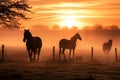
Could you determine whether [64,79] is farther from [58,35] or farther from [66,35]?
[58,35]

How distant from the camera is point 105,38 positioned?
132 metres

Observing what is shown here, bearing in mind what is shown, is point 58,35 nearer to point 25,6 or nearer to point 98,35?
point 98,35

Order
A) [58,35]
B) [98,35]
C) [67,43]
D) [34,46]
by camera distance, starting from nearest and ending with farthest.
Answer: [34,46]
[67,43]
[98,35]
[58,35]

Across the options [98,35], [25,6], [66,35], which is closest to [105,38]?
[98,35]

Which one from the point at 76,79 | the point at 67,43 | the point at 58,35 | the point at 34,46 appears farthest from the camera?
the point at 58,35

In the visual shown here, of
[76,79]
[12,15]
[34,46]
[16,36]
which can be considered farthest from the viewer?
[16,36]

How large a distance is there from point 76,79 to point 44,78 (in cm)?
179

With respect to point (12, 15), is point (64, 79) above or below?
below

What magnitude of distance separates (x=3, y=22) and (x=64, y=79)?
466 inches

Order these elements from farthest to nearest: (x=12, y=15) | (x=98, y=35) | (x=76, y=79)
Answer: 1. (x=98, y=35)
2. (x=12, y=15)
3. (x=76, y=79)

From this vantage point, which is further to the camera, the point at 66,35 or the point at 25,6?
the point at 66,35

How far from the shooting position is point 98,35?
14400 centimetres

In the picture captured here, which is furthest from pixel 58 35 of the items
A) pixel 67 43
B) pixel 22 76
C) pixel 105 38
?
pixel 22 76

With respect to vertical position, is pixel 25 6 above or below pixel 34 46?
→ above
